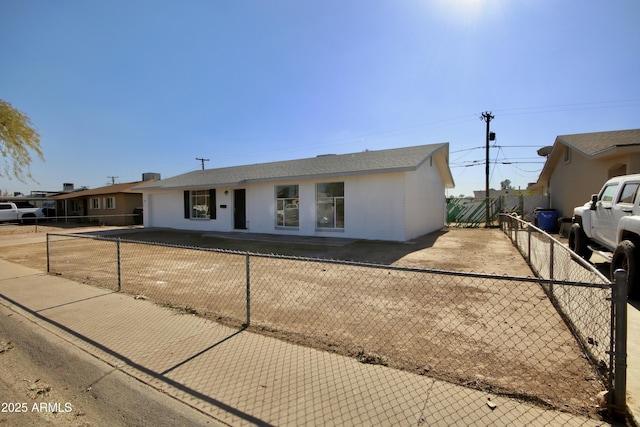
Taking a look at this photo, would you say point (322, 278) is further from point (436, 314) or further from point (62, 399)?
point (62, 399)

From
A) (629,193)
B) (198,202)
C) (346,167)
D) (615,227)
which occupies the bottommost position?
(615,227)

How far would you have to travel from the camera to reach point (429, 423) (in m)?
2.46

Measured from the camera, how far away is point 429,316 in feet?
16.1

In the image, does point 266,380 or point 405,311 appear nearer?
point 266,380

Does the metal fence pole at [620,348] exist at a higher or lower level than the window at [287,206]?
lower

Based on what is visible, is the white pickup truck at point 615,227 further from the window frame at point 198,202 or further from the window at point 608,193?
the window frame at point 198,202

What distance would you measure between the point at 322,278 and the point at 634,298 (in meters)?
5.71

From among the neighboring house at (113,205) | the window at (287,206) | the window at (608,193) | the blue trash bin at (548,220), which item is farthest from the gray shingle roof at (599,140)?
the neighboring house at (113,205)

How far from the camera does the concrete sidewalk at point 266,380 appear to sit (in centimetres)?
257

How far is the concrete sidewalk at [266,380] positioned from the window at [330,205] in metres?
11.0

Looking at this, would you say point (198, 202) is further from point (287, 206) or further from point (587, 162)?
point (587, 162)

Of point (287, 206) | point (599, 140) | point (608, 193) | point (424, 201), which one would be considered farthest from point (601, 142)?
point (287, 206)

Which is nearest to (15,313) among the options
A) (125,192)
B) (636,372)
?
(636,372)

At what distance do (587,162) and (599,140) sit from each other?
111 cm
